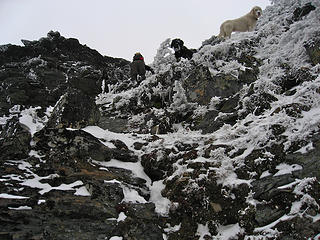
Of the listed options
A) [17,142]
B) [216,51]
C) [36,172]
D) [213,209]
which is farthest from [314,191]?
[216,51]

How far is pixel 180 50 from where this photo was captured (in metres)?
14.3

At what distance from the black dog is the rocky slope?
234 centimetres

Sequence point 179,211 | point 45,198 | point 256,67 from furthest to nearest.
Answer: point 256,67, point 179,211, point 45,198

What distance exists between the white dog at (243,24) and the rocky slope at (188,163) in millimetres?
4062

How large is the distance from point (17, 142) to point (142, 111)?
6.63 meters

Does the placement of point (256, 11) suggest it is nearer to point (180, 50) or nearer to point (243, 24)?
point (243, 24)

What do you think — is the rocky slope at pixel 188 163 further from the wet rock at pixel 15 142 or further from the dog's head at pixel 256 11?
the dog's head at pixel 256 11

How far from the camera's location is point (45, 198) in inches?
210

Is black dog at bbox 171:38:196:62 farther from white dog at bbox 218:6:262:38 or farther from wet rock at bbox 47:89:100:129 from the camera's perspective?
wet rock at bbox 47:89:100:129

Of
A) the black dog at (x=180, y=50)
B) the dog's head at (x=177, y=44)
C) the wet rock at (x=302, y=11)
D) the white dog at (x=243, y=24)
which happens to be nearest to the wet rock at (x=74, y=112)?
the black dog at (x=180, y=50)

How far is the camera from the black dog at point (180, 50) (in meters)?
14.1

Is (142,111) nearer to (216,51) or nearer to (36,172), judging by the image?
(216,51)

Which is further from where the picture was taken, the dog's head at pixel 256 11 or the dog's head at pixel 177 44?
the dog's head at pixel 256 11

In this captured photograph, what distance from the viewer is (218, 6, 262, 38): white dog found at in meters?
15.8
